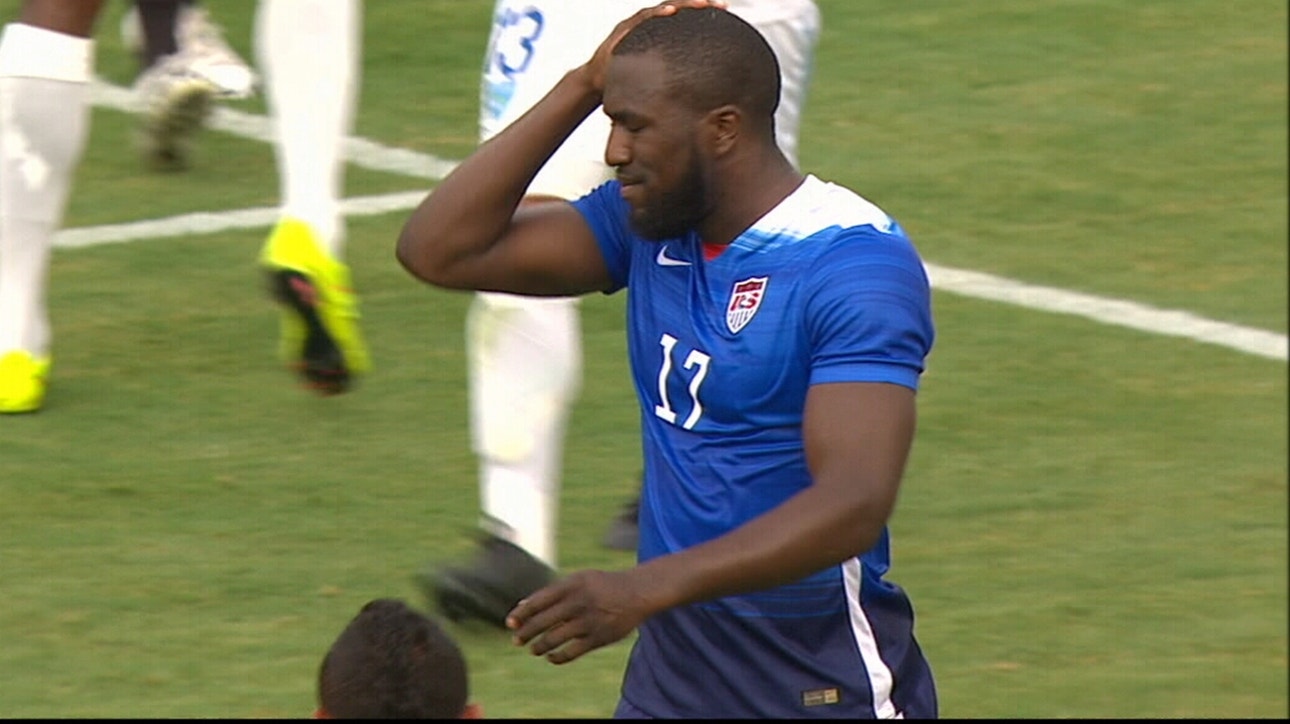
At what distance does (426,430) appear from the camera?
673 centimetres

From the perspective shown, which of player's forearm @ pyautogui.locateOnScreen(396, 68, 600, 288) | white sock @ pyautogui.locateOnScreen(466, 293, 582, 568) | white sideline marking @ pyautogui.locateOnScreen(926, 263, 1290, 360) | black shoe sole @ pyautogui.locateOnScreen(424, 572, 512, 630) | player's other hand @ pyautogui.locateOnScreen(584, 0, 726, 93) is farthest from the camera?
white sideline marking @ pyautogui.locateOnScreen(926, 263, 1290, 360)

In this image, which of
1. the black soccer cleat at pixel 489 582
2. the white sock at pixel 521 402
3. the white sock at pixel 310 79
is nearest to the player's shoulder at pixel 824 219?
the black soccer cleat at pixel 489 582

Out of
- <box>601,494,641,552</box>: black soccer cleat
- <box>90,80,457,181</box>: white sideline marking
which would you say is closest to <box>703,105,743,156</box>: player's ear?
<box>601,494,641,552</box>: black soccer cleat

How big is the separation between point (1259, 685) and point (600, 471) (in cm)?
161

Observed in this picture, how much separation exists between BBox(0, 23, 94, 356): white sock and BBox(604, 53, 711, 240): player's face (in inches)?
108

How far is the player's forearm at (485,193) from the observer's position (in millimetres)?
4219

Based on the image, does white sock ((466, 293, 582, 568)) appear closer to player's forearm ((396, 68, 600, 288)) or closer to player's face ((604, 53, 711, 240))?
player's forearm ((396, 68, 600, 288))

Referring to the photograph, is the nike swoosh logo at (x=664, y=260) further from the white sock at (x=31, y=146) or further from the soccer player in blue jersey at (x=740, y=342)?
the white sock at (x=31, y=146)

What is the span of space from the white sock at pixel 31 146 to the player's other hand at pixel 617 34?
2495mm

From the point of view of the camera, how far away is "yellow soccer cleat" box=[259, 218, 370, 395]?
625 centimetres

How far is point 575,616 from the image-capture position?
336 centimetres

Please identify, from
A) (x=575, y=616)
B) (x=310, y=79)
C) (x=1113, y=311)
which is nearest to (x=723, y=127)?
(x=575, y=616)

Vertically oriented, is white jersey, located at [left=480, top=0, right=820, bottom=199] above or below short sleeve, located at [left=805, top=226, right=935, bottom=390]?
below

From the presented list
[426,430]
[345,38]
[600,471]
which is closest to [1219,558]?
[600,471]
